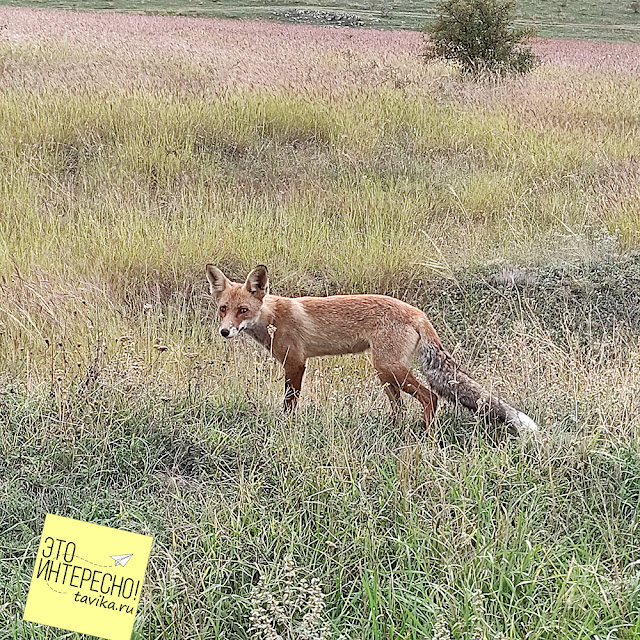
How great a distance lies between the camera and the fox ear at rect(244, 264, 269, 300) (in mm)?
4152

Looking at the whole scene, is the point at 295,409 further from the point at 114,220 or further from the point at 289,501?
the point at 114,220

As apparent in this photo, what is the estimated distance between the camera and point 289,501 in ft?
10.2

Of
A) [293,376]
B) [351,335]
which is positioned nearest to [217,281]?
[293,376]

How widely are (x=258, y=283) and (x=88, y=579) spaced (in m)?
2.26

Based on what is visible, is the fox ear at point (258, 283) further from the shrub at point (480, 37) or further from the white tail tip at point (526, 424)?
the shrub at point (480, 37)

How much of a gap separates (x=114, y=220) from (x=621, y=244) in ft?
16.8

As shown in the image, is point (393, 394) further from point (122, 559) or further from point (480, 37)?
point (480, 37)

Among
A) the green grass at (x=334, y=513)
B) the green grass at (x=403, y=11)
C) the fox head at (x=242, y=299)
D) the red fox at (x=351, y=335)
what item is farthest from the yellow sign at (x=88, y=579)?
the green grass at (x=403, y=11)

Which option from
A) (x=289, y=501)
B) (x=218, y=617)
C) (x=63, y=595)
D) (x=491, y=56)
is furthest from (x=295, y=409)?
(x=491, y=56)

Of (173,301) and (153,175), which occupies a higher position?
(153,175)

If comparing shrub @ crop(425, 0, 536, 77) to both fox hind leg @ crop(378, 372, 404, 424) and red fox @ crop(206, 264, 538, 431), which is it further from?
fox hind leg @ crop(378, 372, 404, 424)

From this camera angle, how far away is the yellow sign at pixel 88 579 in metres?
2.26

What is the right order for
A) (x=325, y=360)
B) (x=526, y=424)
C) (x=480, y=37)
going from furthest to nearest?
1. (x=480, y=37)
2. (x=325, y=360)
3. (x=526, y=424)

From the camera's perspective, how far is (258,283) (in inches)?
167
